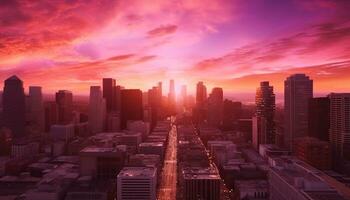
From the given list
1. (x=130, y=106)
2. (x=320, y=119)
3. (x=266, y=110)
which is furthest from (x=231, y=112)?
(x=320, y=119)

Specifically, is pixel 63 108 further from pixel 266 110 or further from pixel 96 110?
pixel 266 110

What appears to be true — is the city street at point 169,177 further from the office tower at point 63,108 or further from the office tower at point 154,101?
the office tower at point 154,101

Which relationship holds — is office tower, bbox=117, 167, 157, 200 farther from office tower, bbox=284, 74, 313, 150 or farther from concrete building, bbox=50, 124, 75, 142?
concrete building, bbox=50, 124, 75, 142

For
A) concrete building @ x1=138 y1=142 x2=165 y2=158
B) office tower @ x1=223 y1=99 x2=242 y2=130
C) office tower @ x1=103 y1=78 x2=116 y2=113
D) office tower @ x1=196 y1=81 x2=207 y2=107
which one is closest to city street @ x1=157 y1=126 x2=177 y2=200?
concrete building @ x1=138 y1=142 x2=165 y2=158

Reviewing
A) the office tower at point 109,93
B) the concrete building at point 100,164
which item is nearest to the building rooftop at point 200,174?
the concrete building at point 100,164

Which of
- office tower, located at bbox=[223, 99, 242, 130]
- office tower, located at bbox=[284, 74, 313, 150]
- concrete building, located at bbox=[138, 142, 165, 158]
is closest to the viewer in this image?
concrete building, located at bbox=[138, 142, 165, 158]

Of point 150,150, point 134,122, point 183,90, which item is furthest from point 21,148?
point 183,90
